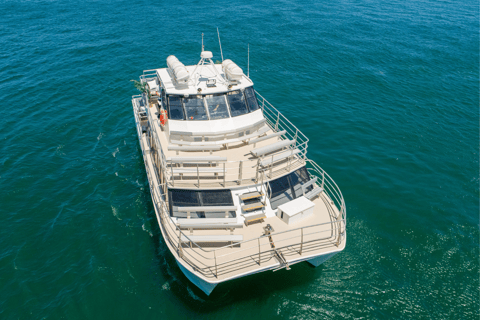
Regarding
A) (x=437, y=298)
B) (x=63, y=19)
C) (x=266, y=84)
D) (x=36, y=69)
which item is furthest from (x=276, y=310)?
(x=63, y=19)

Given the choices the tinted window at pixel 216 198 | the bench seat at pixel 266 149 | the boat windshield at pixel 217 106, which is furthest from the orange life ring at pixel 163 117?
the bench seat at pixel 266 149

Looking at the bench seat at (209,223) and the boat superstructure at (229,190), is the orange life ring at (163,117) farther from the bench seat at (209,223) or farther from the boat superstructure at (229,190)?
the bench seat at (209,223)

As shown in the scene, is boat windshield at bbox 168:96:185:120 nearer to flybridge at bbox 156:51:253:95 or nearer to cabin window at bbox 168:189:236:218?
flybridge at bbox 156:51:253:95

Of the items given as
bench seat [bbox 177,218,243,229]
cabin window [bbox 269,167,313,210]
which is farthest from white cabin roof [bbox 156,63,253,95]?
bench seat [bbox 177,218,243,229]

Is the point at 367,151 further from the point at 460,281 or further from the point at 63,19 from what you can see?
the point at 63,19

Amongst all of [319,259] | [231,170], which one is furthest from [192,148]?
[319,259]

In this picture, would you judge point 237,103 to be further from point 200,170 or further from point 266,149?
point 200,170
